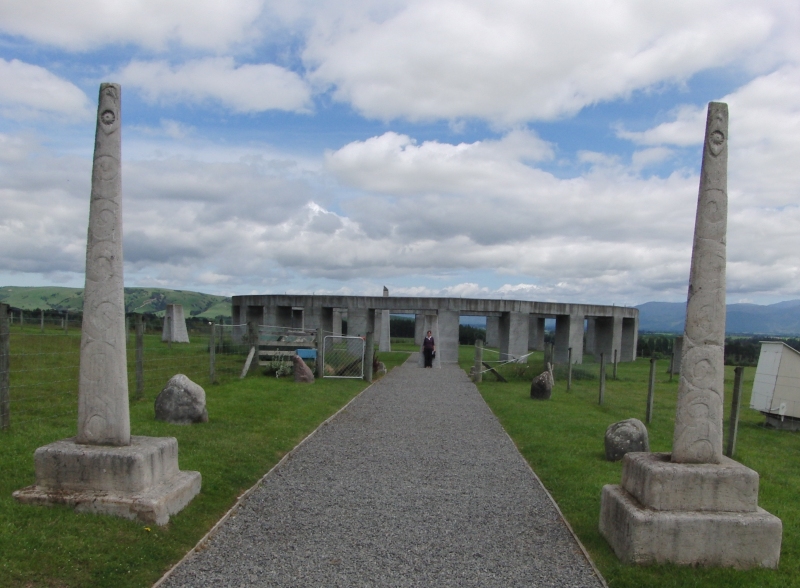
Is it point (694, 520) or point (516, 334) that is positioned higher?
point (516, 334)

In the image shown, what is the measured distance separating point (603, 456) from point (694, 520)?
14.6 ft

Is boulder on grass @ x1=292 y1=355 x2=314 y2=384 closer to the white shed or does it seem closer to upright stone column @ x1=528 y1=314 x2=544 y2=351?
the white shed

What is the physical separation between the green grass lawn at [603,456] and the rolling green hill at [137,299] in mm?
125596

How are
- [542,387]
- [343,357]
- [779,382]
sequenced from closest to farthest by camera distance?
1. [779,382]
2. [542,387]
3. [343,357]

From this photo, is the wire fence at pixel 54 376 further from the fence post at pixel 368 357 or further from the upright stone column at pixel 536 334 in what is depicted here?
the upright stone column at pixel 536 334

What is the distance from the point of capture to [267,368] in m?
19.1

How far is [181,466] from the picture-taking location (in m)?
7.62

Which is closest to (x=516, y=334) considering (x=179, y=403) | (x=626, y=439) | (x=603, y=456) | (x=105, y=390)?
(x=603, y=456)

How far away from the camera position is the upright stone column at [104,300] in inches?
237

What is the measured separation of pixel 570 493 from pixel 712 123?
4.27 meters

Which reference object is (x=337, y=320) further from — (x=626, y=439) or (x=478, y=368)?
(x=626, y=439)

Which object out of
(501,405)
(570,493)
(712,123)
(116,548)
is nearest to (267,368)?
(501,405)

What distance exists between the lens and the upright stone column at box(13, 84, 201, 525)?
5832mm

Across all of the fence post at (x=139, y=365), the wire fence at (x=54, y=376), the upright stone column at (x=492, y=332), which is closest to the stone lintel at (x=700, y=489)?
the wire fence at (x=54, y=376)
